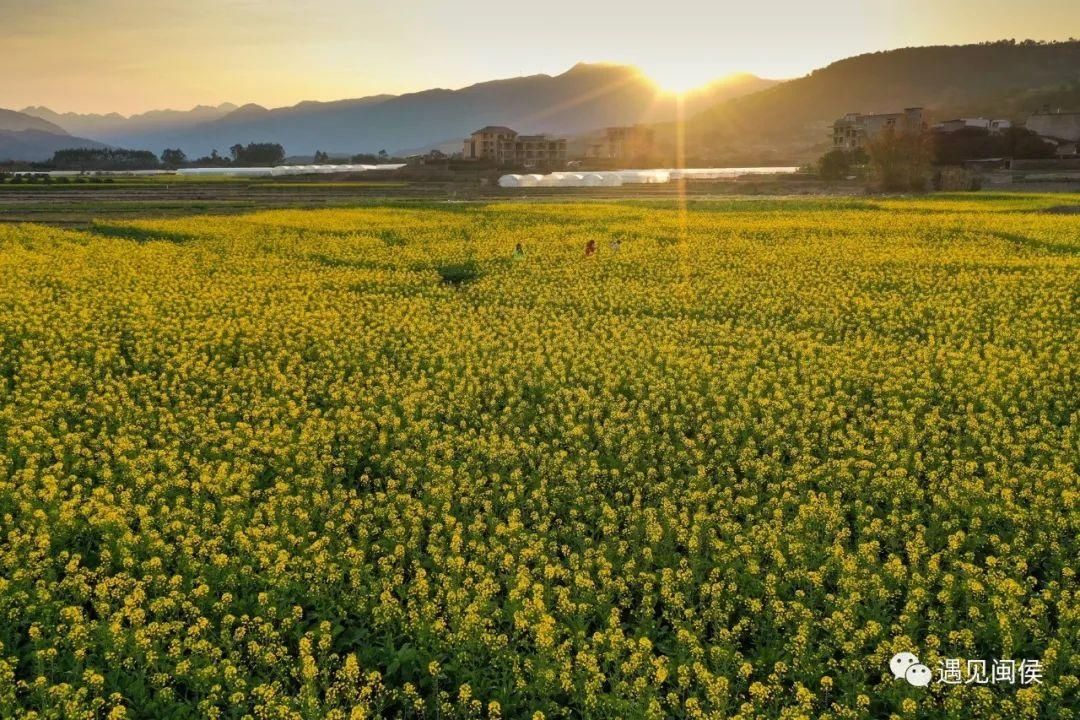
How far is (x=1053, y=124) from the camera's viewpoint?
12162 cm

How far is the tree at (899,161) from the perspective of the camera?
76312 mm

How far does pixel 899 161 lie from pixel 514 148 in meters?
108

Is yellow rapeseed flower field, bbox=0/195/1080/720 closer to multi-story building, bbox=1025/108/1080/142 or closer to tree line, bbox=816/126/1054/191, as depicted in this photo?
tree line, bbox=816/126/1054/191

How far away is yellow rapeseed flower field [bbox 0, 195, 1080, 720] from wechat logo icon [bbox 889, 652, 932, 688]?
0.10 m

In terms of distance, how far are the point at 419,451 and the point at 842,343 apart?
1017cm

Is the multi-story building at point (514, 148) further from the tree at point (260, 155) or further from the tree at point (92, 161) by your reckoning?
the tree at point (92, 161)

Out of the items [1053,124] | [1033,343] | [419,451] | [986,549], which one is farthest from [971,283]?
[1053,124]

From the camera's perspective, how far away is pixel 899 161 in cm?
7675

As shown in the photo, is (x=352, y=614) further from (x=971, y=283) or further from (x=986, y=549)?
(x=971, y=283)

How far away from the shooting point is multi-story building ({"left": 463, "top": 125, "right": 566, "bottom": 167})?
16900 cm

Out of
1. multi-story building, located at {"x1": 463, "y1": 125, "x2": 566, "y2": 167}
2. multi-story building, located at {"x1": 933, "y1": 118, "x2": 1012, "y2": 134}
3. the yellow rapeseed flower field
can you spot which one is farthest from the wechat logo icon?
multi-story building, located at {"x1": 463, "y1": 125, "x2": 566, "y2": 167}

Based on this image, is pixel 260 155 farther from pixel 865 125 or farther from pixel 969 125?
pixel 969 125

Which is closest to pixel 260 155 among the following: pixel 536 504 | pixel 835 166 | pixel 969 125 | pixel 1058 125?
pixel 835 166

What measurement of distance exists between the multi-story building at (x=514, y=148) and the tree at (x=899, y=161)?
96.3 metres
